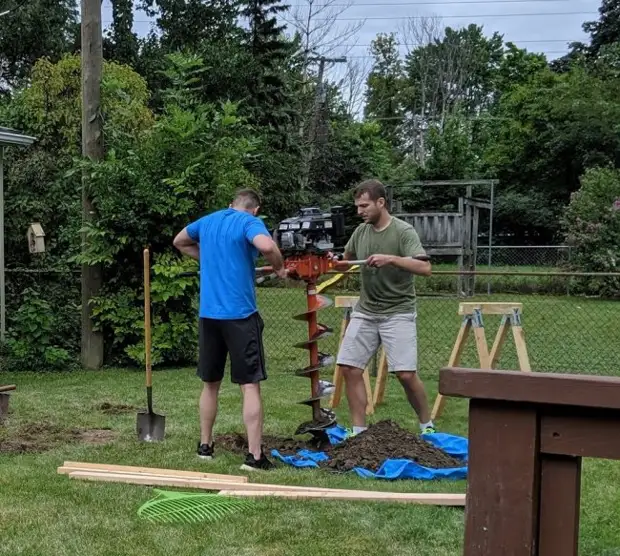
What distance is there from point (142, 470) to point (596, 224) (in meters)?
17.6

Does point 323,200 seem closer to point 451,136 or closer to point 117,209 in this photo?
point 451,136

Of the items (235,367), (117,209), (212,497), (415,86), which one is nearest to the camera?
(212,497)

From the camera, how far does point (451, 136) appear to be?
3031cm

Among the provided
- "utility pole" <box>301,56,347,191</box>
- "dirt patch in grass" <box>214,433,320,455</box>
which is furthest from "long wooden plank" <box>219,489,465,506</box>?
"utility pole" <box>301,56,347,191</box>

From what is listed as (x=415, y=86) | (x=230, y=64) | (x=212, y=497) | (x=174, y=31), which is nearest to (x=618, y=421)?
(x=212, y=497)

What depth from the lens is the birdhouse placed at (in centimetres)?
962

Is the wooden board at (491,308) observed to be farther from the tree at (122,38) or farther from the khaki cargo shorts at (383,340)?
the tree at (122,38)

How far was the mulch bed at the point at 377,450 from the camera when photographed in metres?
4.82

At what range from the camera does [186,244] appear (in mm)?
5156

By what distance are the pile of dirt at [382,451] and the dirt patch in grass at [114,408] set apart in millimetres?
2274

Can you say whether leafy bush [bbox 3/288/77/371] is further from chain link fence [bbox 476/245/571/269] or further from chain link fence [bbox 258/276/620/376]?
chain link fence [bbox 476/245/571/269]

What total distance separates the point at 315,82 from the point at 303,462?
30.8 meters

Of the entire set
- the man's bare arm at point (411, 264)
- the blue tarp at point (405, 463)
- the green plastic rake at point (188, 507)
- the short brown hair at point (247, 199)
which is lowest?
the blue tarp at point (405, 463)

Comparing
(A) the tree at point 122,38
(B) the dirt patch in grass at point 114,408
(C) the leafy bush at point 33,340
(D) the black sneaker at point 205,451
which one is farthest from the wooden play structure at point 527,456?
(A) the tree at point 122,38
